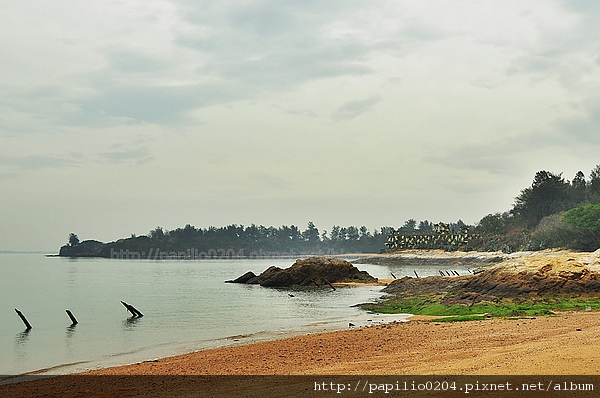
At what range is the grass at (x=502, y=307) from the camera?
2656 centimetres

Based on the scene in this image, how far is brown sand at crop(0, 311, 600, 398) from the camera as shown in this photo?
12.0 meters

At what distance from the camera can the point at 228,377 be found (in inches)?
590

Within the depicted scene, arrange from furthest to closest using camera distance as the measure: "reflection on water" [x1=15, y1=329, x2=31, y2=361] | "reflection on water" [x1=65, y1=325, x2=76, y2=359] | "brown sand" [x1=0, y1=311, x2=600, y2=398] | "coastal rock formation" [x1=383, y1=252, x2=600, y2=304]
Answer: "coastal rock formation" [x1=383, y1=252, x2=600, y2=304] → "reflection on water" [x1=65, y1=325, x2=76, y2=359] → "reflection on water" [x1=15, y1=329, x2=31, y2=361] → "brown sand" [x1=0, y1=311, x2=600, y2=398]

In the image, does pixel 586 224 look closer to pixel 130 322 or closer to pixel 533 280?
pixel 533 280

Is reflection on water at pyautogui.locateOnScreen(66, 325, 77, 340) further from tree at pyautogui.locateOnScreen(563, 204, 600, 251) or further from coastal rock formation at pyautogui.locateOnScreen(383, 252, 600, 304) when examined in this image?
tree at pyautogui.locateOnScreen(563, 204, 600, 251)

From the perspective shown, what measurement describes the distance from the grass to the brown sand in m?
2.89

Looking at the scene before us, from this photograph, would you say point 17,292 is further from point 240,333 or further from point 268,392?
point 268,392

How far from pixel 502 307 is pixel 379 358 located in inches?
615

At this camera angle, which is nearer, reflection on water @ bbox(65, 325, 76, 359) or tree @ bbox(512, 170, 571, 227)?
reflection on water @ bbox(65, 325, 76, 359)

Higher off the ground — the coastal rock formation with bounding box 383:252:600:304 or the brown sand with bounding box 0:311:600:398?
the coastal rock formation with bounding box 383:252:600:304

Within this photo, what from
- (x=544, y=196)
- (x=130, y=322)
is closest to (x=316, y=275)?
(x=130, y=322)

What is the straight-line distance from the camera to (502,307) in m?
29.1

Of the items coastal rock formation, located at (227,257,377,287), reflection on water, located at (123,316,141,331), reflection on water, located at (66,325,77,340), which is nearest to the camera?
reflection on water, located at (66,325,77,340)

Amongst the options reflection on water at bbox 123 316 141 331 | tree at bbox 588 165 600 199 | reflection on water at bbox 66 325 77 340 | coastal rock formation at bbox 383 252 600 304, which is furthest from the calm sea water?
tree at bbox 588 165 600 199
